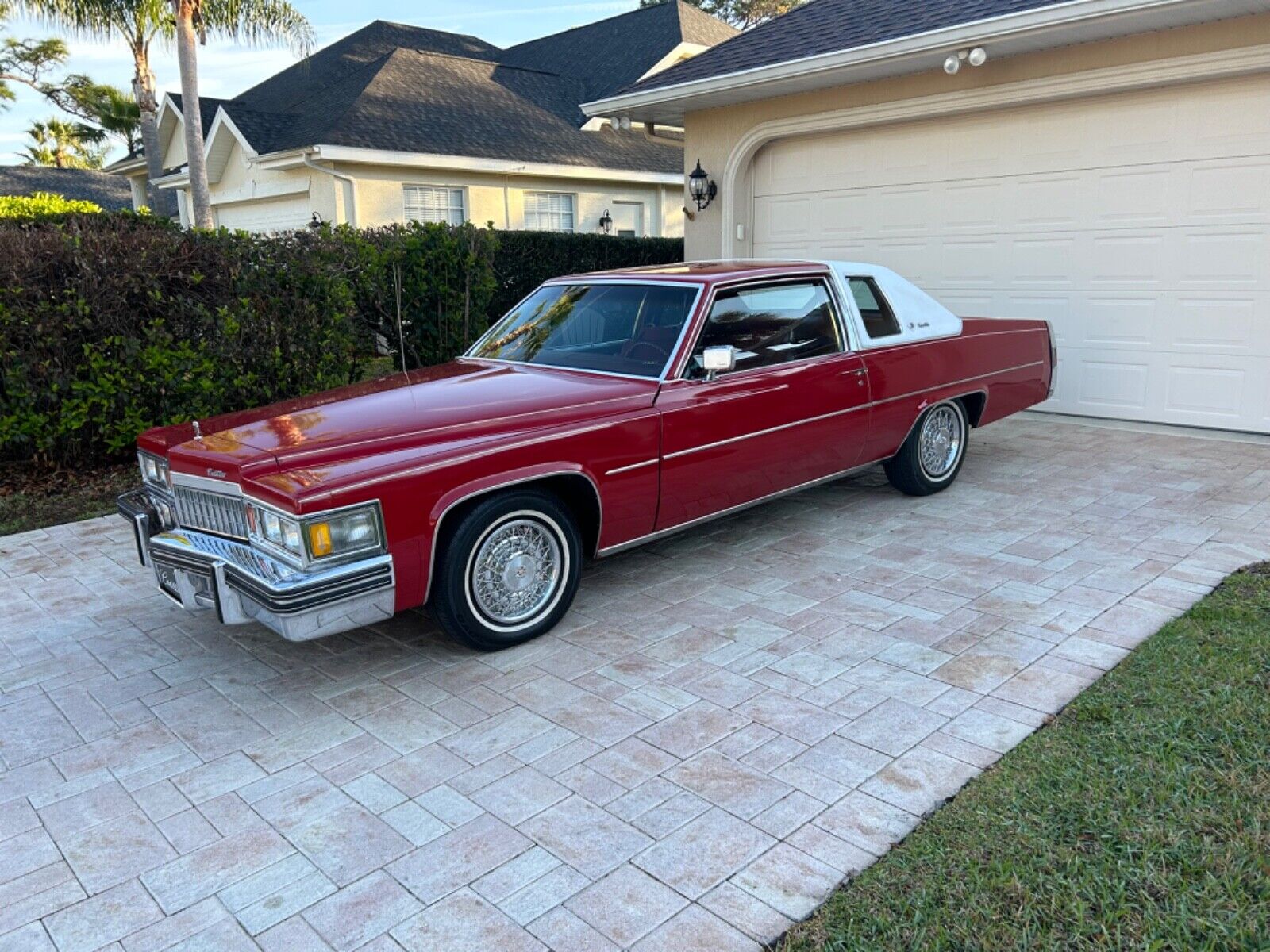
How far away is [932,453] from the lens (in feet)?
20.9

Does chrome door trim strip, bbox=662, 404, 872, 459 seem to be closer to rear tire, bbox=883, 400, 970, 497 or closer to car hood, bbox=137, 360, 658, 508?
car hood, bbox=137, 360, 658, 508

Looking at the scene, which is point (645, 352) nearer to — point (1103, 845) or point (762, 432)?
point (762, 432)

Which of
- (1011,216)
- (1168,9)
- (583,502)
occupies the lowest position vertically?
(583,502)

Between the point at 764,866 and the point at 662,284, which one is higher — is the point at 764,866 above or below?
below

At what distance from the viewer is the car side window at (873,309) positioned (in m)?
5.78

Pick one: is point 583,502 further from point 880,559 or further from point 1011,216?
point 1011,216

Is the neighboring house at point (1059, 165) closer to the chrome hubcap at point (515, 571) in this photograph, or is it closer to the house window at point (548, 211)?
the chrome hubcap at point (515, 571)

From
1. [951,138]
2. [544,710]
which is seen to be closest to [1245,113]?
[951,138]

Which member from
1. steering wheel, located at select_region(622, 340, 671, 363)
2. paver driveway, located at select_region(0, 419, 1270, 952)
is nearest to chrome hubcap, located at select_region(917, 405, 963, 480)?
paver driveway, located at select_region(0, 419, 1270, 952)

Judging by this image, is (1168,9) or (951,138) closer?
(1168,9)

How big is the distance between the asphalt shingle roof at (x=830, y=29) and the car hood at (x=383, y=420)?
5899 mm

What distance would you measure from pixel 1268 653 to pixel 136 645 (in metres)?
5.04

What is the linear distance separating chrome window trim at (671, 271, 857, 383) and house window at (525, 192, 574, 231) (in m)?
13.5

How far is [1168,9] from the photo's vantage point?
23.0ft
